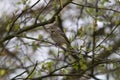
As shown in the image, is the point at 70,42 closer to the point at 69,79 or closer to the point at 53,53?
the point at 69,79

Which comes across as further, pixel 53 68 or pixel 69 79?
pixel 69 79

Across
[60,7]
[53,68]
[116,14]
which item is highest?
[116,14]

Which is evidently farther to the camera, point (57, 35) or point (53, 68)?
point (57, 35)

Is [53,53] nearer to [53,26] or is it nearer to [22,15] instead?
[53,26]

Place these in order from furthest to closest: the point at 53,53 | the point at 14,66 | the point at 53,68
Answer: the point at 14,66 < the point at 53,53 < the point at 53,68

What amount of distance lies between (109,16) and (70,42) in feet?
3.28

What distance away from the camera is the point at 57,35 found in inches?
225

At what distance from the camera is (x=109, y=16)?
5.45 m

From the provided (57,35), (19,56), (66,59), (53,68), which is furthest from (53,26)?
(19,56)

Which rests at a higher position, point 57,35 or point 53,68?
point 57,35

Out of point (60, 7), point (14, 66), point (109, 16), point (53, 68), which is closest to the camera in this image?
point (60, 7)

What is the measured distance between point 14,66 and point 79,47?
2840mm

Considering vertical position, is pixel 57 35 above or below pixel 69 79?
above

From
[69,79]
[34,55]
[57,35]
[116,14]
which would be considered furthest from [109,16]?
[34,55]
